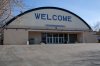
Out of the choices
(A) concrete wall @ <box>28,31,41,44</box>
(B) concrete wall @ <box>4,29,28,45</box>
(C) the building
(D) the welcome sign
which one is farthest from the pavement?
(D) the welcome sign

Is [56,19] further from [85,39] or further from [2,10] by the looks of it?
[2,10]

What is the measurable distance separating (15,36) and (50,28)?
767 centimetres

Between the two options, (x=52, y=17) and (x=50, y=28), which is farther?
(x=52, y=17)

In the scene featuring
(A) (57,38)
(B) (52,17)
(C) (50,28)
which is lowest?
(A) (57,38)

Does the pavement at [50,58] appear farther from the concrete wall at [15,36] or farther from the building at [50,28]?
the building at [50,28]

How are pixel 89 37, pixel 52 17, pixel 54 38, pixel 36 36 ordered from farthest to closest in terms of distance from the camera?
1. pixel 54 38
2. pixel 89 37
3. pixel 52 17
4. pixel 36 36

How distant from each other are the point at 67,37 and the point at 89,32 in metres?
4.83

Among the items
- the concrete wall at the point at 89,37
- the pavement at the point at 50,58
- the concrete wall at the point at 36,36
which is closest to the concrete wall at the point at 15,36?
the concrete wall at the point at 36,36

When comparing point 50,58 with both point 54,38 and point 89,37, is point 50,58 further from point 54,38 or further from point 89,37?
point 89,37

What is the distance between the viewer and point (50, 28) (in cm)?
4428

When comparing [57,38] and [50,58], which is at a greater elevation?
[57,38]

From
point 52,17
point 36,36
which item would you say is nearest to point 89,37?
point 52,17

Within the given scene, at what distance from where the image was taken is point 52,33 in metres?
46.4

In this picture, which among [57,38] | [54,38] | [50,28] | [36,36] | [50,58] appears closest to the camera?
[50,58]
